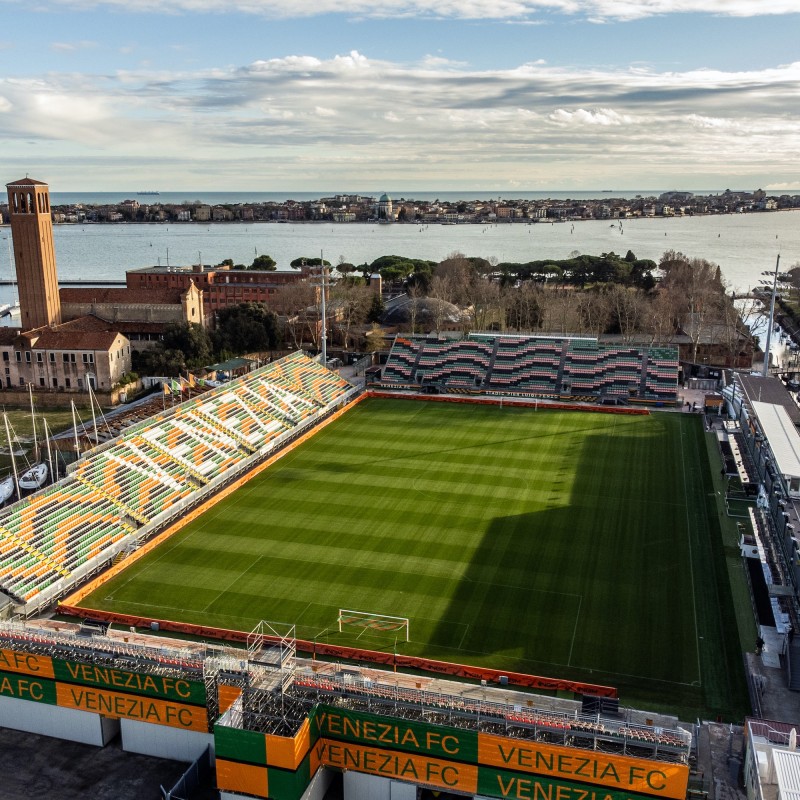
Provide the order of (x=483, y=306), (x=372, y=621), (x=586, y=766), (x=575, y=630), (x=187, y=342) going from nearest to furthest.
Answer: (x=586, y=766) → (x=575, y=630) → (x=372, y=621) → (x=187, y=342) → (x=483, y=306)

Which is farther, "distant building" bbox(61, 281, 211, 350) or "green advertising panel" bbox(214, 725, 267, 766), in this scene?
"distant building" bbox(61, 281, 211, 350)

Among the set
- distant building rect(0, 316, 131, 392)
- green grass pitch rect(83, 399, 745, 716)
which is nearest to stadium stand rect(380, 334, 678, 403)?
green grass pitch rect(83, 399, 745, 716)

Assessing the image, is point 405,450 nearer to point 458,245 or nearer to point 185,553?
point 185,553

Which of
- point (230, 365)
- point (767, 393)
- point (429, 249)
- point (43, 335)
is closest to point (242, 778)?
point (767, 393)

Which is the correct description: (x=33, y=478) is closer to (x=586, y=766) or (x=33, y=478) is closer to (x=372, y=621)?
(x=372, y=621)

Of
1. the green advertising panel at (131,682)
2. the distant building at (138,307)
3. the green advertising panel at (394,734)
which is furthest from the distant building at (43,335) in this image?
the green advertising panel at (394,734)

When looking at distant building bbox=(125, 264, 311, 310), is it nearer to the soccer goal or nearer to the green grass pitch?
the green grass pitch

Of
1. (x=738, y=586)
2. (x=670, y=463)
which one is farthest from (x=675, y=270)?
(x=738, y=586)
